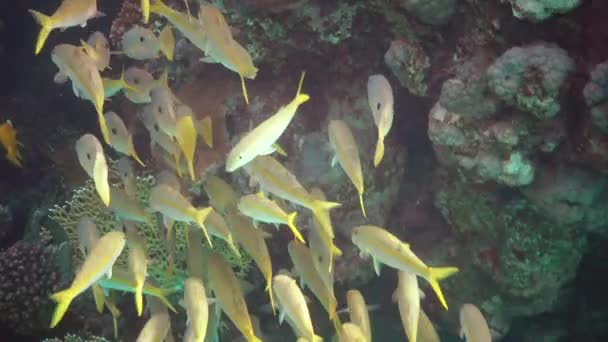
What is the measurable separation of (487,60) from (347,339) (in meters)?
2.42

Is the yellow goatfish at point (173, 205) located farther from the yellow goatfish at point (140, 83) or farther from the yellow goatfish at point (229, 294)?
the yellow goatfish at point (140, 83)

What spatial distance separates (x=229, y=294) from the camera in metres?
2.88

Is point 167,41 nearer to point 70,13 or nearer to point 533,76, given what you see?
point 70,13

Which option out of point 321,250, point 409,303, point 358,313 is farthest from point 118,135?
point 409,303

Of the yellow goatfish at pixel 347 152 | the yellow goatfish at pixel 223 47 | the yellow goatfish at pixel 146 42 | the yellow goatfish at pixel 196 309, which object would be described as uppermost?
the yellow goatfish at pixel 223 47

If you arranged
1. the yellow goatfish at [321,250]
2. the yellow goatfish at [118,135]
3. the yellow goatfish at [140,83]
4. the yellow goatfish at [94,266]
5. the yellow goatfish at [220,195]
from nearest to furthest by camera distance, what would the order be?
1. the yellow goatfish at [94,266]
2. the yellow goatfish at [321,250]
3. the yellow goatfish at [220,195]
4. the yellow goatfish at [118,135]
5. the yellow goatfish at [140,83]

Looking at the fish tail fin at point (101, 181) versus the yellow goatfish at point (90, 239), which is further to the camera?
the yellow goatfish at point (90, 239)

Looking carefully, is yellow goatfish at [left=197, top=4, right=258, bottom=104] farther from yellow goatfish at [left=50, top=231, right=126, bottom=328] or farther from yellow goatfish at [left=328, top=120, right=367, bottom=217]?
yellow goatfish at [left=50, top=231, right=126, bottom=328]

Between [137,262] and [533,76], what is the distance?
287 cm

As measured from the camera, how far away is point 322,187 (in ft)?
15.1

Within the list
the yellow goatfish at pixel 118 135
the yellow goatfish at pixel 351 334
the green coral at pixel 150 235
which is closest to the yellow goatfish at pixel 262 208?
the yellow goatfish at pixel 351 334

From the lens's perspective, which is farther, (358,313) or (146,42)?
(146,42)

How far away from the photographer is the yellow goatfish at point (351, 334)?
2.92m

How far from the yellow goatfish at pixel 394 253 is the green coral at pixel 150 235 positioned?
1837 mm
